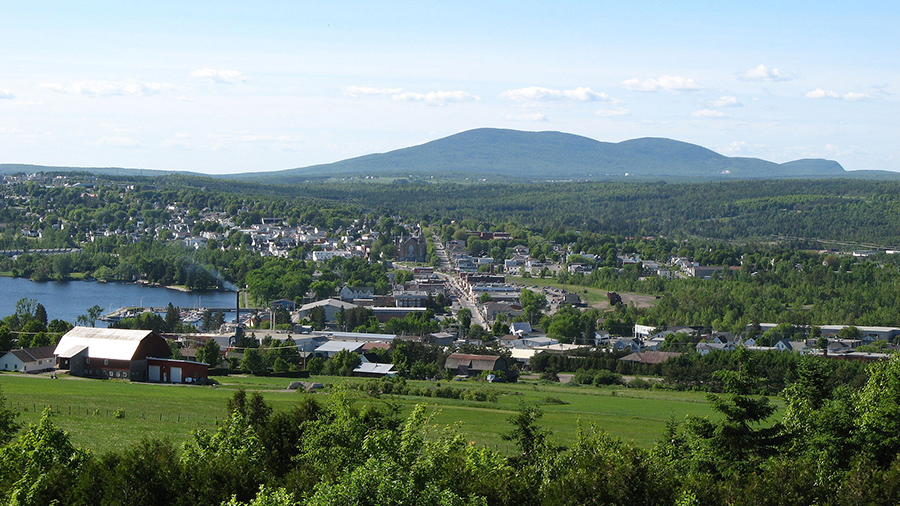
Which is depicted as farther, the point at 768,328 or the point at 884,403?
the point at 768,328

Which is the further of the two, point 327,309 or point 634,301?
→ point 634,301

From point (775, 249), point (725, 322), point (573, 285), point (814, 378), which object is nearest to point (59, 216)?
point (573, 285)

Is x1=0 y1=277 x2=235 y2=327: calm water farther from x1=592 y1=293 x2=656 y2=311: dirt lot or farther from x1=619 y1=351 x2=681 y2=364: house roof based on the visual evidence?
x1=619 y1=351 x2=681 y2=364: house roof

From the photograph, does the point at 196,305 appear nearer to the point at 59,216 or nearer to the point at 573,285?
the point at 573,285

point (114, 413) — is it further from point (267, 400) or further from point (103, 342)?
point (103, 342)

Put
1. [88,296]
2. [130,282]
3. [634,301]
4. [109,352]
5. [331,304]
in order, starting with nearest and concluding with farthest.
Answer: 1. [109,352]
2. [331,304]
3. [634,301]
4. [88,296]
5. [130,282]

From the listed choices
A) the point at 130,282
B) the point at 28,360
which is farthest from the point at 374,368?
the point at 130,282

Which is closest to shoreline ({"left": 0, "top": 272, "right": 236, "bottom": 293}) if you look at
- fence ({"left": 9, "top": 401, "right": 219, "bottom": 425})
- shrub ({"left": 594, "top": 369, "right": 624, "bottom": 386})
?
shrub ({"left": 594, "top": 369, "right": 624, "bottom": 386})
